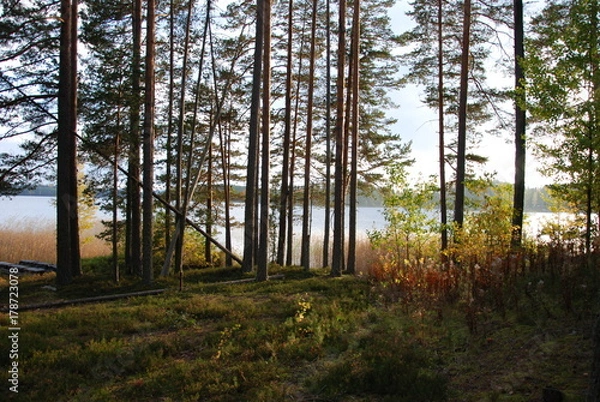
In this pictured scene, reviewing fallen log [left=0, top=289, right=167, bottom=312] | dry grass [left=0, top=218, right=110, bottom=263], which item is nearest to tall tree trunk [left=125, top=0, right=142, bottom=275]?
fallen log [left=0, top=289, right=167, bottom=312]

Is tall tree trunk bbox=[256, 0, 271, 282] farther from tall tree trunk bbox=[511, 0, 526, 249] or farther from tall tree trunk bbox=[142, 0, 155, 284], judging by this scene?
tall tree trunk bbox=[511, 0, 526, 249]

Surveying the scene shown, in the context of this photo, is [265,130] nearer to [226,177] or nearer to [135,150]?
[135,150]

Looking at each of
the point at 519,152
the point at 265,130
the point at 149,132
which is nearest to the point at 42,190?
the point at 149,132

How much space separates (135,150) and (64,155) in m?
2.07

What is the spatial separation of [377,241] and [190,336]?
24.2 feet

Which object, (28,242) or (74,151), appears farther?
(28,242)

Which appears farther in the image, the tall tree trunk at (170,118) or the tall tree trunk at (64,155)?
the tall tree trunk at (170,118)

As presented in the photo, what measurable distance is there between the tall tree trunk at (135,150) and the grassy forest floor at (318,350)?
16.4ft

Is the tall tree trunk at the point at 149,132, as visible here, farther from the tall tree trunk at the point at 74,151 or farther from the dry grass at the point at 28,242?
the dry grass at the point at 28,242

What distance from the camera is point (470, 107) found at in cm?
1590

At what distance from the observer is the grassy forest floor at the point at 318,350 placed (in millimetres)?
4250

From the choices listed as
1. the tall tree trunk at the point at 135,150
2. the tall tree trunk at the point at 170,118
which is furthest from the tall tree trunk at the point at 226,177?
the tall tree trunk at the point at 135,150

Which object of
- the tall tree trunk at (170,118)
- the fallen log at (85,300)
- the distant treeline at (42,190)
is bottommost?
the fallen log at (85,300)

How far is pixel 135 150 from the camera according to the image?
40.8ft
